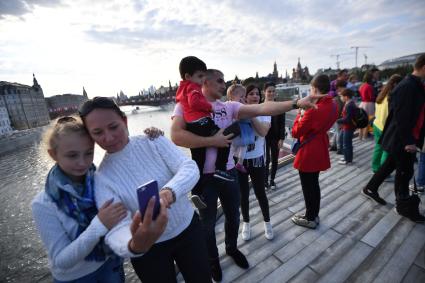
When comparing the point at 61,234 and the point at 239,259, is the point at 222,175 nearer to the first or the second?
the point at 239,259

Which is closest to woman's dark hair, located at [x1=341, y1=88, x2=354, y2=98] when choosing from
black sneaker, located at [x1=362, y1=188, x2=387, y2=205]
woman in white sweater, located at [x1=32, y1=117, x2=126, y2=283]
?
black sneaker, located at [x1=362, y1=188, x2=387, y2=205]

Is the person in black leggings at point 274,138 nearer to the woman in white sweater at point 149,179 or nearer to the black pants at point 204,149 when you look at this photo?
the black pants at point 204,149

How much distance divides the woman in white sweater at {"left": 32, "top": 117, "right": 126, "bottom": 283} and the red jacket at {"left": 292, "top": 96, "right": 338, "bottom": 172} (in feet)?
6.99

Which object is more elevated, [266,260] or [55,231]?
[55,231]

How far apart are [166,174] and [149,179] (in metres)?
0.12

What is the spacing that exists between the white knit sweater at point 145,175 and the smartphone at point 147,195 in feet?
0.82

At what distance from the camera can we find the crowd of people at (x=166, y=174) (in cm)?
115

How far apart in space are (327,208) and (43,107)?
97527 millimetres

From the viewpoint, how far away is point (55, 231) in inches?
46.0

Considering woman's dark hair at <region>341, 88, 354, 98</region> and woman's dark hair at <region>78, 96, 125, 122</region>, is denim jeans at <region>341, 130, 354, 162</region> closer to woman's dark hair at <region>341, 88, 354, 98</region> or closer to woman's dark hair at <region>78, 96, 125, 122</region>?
woman's dark hair at <region>341, 88, 354, 98</region>

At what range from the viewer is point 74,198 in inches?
49.6

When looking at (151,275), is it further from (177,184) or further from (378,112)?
(378,112)

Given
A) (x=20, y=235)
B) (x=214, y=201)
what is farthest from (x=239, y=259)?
(x=20, y=235)

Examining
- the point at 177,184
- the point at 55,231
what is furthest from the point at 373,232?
the point at 55,231
